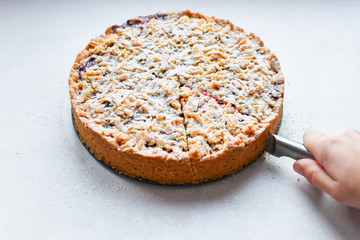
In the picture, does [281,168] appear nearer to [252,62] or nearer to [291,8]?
[252,62]

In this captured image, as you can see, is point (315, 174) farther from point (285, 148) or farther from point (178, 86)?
point (178, 86)

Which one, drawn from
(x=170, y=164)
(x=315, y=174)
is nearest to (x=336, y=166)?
(x=315, y=174)

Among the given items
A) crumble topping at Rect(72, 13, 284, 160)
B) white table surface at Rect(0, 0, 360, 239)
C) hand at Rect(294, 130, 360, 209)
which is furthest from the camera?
crumble topping at Rect(72, 13, 284, 160)

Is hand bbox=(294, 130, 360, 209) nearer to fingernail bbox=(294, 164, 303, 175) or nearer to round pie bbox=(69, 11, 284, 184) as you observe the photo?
fingernail bbox=(294, 164, 303, 175)

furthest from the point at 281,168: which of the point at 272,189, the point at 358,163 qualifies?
the point at 358,163

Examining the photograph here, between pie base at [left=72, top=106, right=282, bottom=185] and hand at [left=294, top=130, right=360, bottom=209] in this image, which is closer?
hand at [left=294, top=130, right=360, bottom=209]

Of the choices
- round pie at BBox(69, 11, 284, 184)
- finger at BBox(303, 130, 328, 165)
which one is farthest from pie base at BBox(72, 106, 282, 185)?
finger at BBox(303, 130, 328, 165)

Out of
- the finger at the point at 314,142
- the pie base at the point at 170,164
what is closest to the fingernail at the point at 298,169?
the finger at the point at 314,142
